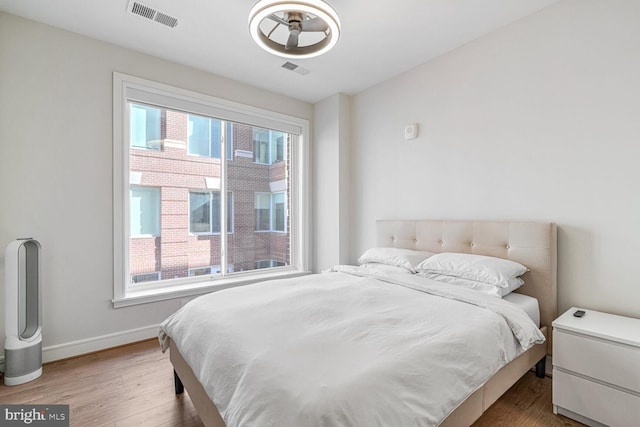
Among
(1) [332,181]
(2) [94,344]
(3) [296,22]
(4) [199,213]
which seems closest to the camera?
(3) [296,22]

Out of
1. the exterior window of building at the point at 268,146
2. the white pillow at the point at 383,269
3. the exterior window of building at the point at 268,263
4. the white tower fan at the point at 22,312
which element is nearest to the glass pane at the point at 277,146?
the exterior window of building at the point at 268,146

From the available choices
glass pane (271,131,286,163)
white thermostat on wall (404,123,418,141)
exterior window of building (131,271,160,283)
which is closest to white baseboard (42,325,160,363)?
exterior window of building (131,271,160,283)

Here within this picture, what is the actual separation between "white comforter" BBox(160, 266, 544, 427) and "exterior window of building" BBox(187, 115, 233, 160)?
1976mm

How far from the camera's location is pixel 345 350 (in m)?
1.24

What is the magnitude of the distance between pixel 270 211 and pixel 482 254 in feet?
8.43

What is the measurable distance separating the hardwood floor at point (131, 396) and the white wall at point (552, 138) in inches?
33.0

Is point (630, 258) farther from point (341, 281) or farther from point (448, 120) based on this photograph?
point (341, 281)

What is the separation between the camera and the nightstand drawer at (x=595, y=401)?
151 centimetres

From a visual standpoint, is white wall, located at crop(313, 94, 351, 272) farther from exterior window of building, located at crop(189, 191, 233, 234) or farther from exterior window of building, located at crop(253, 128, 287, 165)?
exterior window of building, located at crop(189, 191, 233, 234)

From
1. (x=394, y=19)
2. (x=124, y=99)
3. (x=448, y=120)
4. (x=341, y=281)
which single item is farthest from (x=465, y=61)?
(x=124, y=99)

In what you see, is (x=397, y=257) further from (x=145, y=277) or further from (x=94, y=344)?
(x=94, y=344)

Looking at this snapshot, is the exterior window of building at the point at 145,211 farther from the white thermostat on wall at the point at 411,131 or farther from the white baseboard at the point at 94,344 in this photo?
the white thermostat on wall at the point at 411,131

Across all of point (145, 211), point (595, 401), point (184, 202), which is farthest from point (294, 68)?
point (595, 401)

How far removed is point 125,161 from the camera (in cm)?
279
